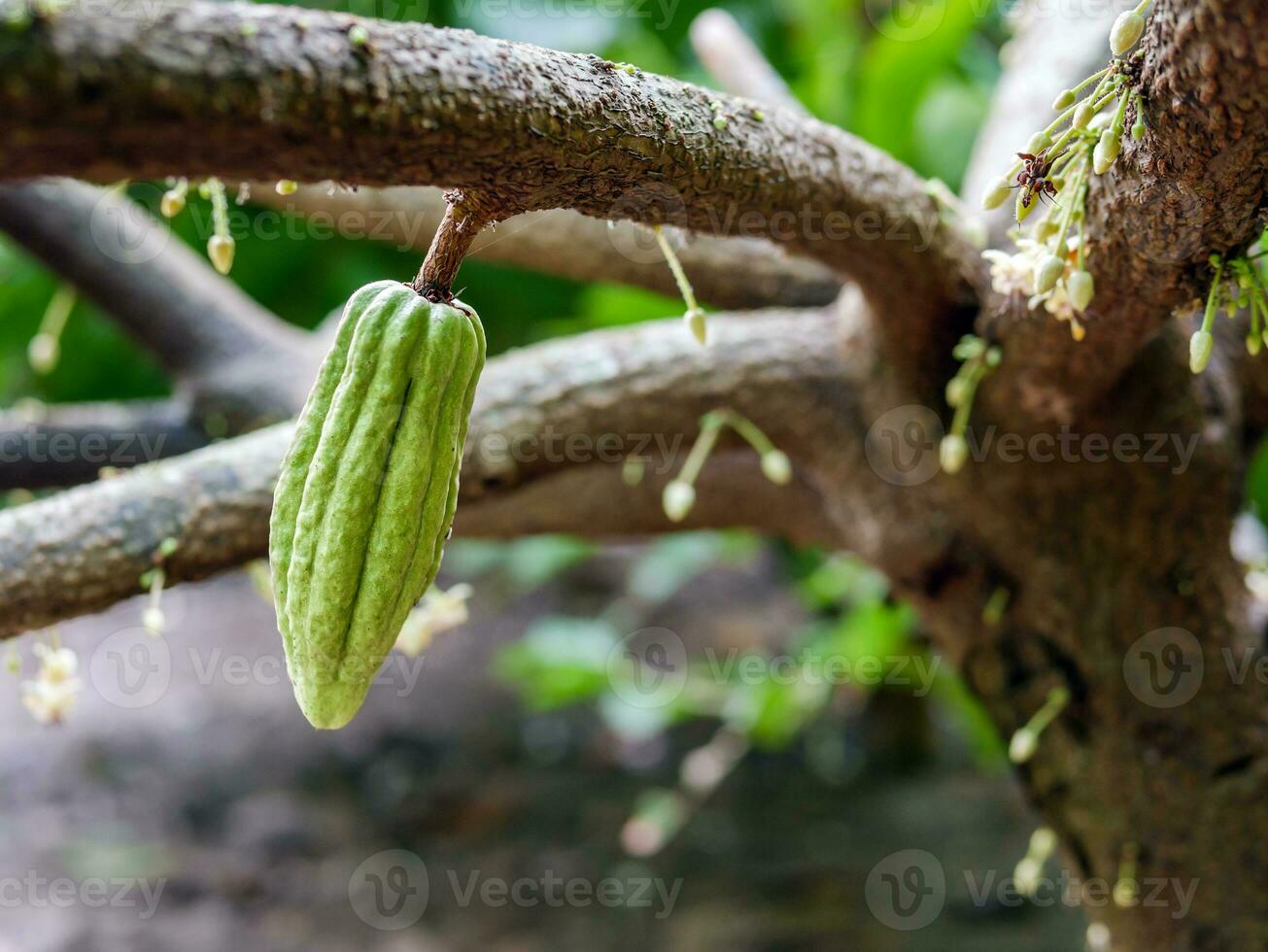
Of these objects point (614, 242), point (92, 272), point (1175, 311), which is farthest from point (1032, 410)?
point (92, 272)

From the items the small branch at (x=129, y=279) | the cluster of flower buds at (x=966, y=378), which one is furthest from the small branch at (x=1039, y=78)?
the small branch at (x=129, y=279)

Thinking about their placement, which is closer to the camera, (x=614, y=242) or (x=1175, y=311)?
(x=1175, y=311)

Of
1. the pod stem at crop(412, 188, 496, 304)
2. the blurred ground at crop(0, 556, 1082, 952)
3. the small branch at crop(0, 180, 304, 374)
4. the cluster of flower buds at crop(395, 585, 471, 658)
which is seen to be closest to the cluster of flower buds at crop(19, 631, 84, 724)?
the cluster of flower buds at crop(395, 585, 471, 658)

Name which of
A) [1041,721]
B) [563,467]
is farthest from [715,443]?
[1041,721]

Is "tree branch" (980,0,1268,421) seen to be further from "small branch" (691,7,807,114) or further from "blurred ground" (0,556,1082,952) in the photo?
"blurred ground" (0,556,1082,952)

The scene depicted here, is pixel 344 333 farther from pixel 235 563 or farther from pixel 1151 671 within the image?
pixel 1151 671

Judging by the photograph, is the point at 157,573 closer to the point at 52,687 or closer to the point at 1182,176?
the point at 52,687
